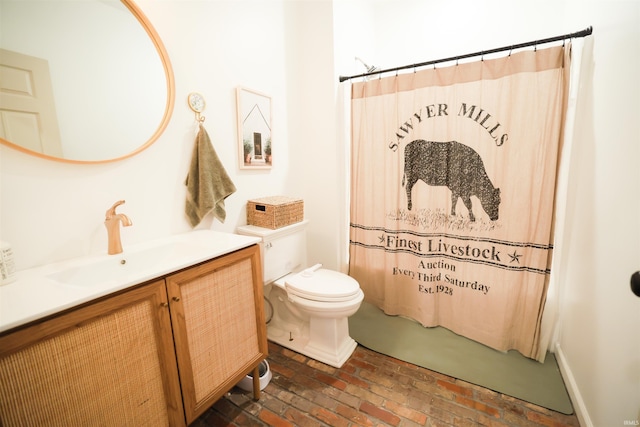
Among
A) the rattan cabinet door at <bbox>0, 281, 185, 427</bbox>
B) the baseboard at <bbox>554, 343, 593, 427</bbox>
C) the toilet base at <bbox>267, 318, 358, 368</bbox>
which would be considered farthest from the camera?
the toilet base at <bbox>267, 318, 358, 368</bbox>

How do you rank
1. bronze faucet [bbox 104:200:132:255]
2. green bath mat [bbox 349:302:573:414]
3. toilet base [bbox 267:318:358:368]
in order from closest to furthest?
bronze faucet [bbox 104:200:132:255] < green bath mat [bbox 349:302:573:414] < toilet base [bbox 267:318:358:368]

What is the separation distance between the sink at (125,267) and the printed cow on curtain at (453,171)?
1.50m

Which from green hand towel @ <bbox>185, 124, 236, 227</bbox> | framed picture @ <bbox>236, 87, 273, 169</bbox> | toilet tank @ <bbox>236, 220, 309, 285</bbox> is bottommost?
toilet tank @ <bbox>236, 220, 309, 285</bbox>

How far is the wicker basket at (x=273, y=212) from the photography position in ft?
5.66

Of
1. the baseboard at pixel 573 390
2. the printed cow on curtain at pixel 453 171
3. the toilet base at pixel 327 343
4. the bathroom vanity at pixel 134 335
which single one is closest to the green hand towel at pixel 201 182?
the bathroom vanity at pixel 134 335

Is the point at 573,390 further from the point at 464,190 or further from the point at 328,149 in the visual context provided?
the point at 328,149

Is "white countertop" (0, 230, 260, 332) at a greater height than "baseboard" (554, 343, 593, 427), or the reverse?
"white countertop" (0, 230, 260, 332)

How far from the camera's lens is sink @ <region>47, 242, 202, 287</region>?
0.94m

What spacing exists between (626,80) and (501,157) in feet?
1.97

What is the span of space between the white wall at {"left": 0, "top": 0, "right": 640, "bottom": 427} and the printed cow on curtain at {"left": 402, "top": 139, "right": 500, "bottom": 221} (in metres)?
0.43

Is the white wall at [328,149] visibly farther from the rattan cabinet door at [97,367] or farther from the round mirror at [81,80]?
the rattan cabinet door at [97,367]

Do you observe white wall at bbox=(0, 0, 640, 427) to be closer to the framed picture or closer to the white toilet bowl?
the framed picture

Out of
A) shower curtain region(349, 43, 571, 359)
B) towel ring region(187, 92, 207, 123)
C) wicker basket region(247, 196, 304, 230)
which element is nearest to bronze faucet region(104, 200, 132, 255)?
towel ring region(187, 92, 207, 123)

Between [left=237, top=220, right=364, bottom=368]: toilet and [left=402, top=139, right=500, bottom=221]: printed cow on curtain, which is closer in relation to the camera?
[left=237, top=220, right=364, bottom=368]: toilet
